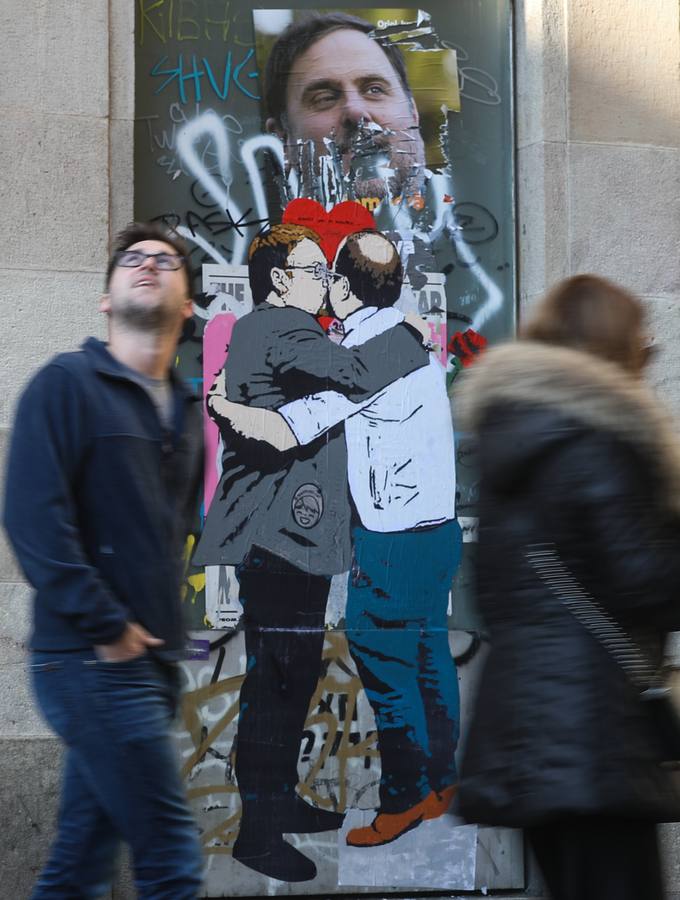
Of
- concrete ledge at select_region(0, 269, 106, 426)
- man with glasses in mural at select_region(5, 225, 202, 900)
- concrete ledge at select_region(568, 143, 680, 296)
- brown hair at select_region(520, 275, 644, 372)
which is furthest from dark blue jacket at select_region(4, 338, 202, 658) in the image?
concrete ledge at select_region(568, 143, 680, 296)

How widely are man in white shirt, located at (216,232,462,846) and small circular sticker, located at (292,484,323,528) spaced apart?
0.15m

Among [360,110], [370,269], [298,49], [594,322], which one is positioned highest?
[298,49]

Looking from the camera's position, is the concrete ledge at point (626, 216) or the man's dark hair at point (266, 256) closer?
the man's dark hair at point (266, 256)

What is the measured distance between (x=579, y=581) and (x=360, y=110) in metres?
3.67

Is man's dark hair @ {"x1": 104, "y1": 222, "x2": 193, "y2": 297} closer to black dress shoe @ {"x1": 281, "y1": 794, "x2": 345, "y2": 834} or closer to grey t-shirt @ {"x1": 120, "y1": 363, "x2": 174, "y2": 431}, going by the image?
grey t-shirt @ {"x1": 120, "y1": 363, "x2": 174, "y2": 431}

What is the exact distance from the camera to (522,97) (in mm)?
5781

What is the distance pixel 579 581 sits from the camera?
8.09 ft

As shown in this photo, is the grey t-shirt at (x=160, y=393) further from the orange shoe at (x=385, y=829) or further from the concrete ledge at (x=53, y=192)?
the orange shoe at (x=385, y=829)

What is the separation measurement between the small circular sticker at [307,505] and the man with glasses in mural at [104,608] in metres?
2.38

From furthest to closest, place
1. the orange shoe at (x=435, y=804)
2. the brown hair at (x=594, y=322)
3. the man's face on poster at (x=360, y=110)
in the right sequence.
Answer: the man's face on poster at (x=360, y=110) < the orange shoe at (x=435, y=804) < the brown hair at (x=594, y=322)

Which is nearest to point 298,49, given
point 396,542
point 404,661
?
point 396,542

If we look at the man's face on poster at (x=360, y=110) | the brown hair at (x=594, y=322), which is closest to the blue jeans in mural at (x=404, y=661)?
the man's face on poster at (x=360, y=110)

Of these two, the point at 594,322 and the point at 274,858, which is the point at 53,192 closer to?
the point at 274,858

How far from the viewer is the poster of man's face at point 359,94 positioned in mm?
5621
